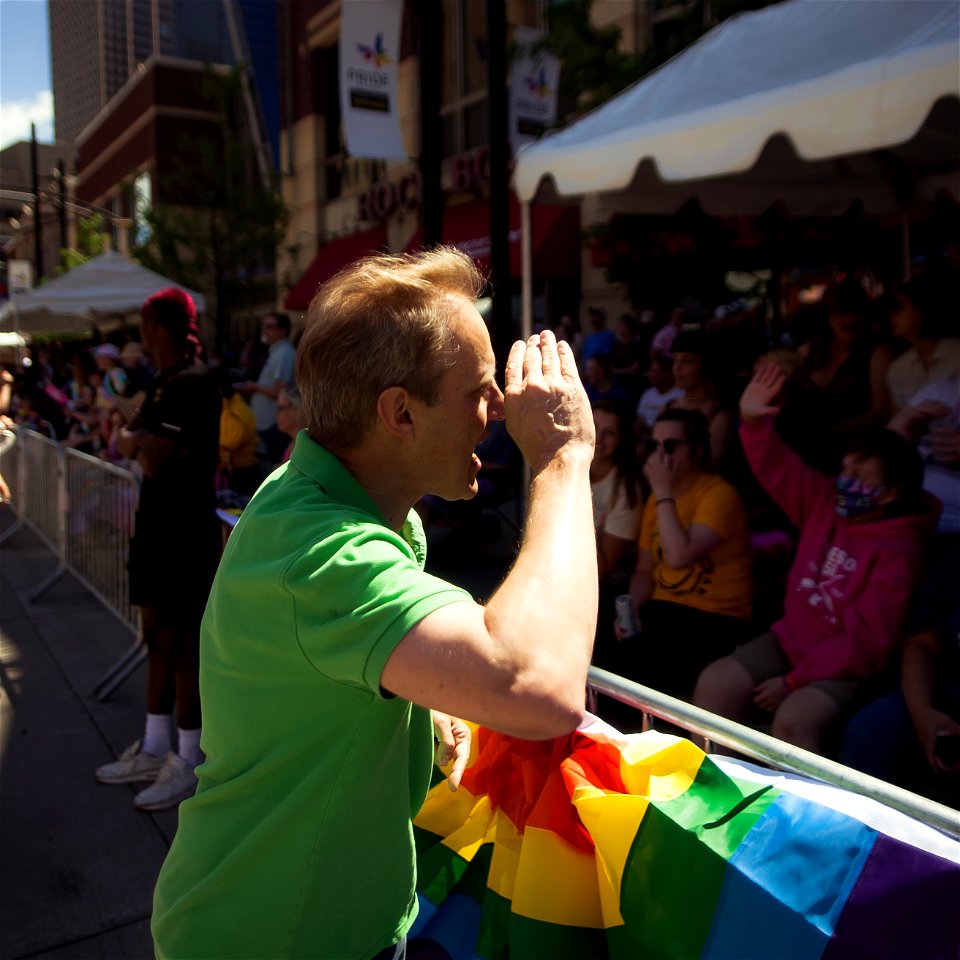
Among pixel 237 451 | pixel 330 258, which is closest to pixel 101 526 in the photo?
pixel 237 451

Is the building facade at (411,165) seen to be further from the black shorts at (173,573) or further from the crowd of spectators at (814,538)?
the black shorts at (173,573)

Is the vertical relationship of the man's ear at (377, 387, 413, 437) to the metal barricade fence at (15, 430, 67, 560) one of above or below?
above

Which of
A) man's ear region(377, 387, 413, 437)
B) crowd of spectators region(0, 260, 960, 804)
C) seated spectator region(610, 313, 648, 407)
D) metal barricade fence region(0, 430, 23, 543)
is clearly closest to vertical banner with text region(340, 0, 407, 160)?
seated spectator region(610, 313, 648, 407)

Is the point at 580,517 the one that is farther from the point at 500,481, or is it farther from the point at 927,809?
the point at 500,481

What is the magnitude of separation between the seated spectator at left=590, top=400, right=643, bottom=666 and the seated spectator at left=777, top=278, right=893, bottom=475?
0.75 meters

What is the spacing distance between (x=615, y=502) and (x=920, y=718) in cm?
195

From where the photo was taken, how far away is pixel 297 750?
129 cm

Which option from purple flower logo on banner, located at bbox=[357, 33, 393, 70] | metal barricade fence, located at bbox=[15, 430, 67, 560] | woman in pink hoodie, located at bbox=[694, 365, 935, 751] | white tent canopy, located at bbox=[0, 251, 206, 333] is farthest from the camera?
white tent canopy, located at bbox=[0, 251, 206, 333]

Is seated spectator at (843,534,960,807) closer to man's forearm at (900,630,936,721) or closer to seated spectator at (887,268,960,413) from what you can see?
man's forearm at (900,630,936,721)

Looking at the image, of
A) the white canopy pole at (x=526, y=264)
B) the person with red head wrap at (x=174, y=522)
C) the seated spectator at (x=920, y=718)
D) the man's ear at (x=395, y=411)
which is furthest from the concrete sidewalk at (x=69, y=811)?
the white canopy pole at (x=526, y=264)

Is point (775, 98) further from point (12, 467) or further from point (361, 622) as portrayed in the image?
point (12, 467)

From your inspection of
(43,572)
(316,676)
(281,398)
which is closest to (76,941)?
(316,676)

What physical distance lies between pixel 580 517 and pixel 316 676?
41 centimetres

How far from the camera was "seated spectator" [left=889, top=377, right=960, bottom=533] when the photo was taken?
11.9ft
